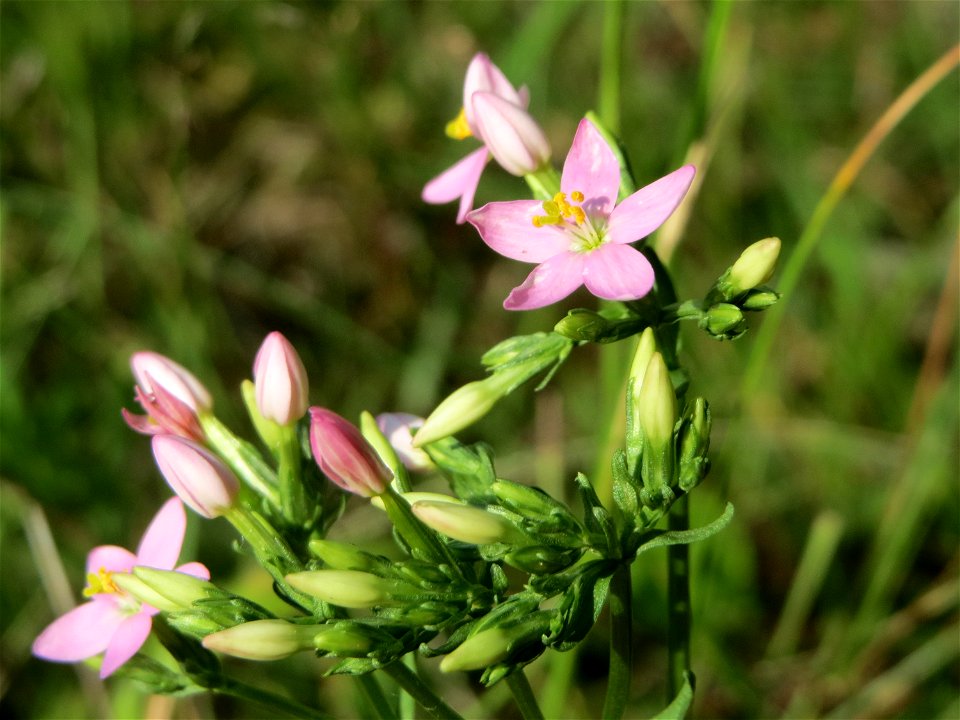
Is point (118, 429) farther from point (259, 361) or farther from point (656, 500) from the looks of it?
point (656, 500)

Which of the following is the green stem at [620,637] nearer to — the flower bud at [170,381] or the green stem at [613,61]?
the flower bud at [170,381]

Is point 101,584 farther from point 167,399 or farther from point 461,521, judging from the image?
point 461,521

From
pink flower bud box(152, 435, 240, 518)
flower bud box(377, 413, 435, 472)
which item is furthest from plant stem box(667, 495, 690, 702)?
pink flower bud box(152, 435, 240, 518)

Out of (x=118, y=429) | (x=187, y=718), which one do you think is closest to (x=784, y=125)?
(x=118, y=429)

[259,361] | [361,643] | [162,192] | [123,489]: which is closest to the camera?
[361,643]

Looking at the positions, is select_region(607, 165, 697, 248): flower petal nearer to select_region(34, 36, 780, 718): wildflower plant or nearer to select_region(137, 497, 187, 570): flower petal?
select_region(34, 36, 780, 718): wildflower plant

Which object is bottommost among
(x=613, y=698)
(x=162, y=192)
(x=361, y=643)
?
(x=613, y=698)

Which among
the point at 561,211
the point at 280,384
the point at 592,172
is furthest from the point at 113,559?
the point at 592,172
